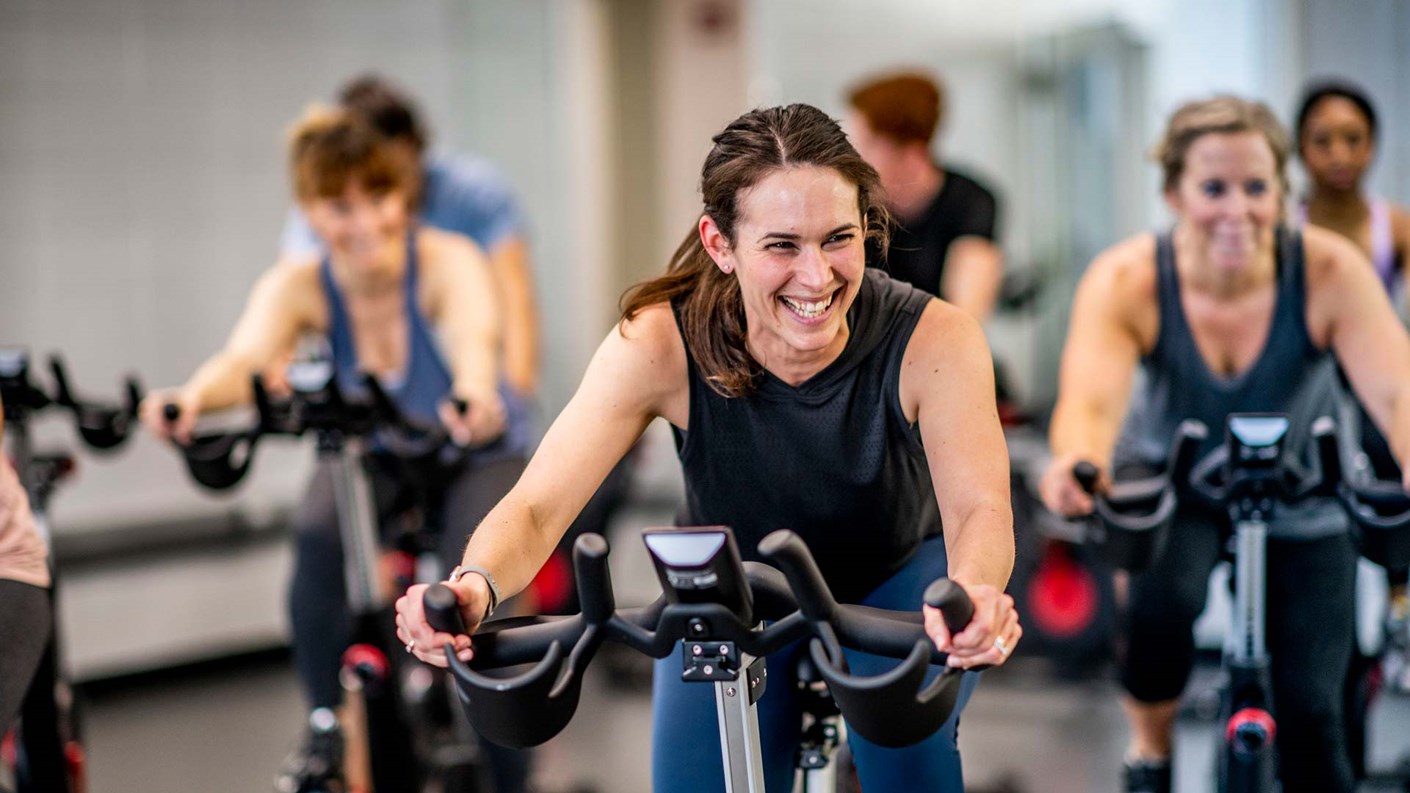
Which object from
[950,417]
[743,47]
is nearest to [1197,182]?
[950,417]

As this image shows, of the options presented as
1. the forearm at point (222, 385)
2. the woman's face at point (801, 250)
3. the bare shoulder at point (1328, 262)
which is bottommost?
the forearm at point (222, 385)

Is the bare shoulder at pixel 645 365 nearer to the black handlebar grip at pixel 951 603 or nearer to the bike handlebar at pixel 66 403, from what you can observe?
the black handlebar grip at pixel 951 603

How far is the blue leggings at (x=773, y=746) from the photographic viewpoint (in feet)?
6.70

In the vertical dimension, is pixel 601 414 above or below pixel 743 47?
below

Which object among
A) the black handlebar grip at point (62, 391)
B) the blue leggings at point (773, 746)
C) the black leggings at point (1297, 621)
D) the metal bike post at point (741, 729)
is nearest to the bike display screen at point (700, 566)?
the metal bike post at point (741, 729)

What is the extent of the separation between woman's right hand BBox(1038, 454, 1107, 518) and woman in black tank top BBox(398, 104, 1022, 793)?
1.28 feet

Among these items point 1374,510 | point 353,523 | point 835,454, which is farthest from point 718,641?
point 353,523

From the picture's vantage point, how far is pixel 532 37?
609 centimetres

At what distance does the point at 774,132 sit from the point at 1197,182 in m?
1.08

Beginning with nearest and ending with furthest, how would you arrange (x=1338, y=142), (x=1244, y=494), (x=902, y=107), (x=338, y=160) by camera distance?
(x=1244, y=494)
(x=338, y=160)
(x=1338, y=142)
(x=902, y=107)

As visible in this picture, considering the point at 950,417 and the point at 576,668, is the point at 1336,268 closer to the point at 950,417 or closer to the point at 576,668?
the point at 950,417

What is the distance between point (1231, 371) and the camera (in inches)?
108

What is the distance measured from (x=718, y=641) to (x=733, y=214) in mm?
582

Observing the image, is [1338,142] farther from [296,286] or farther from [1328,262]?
[296,286]
